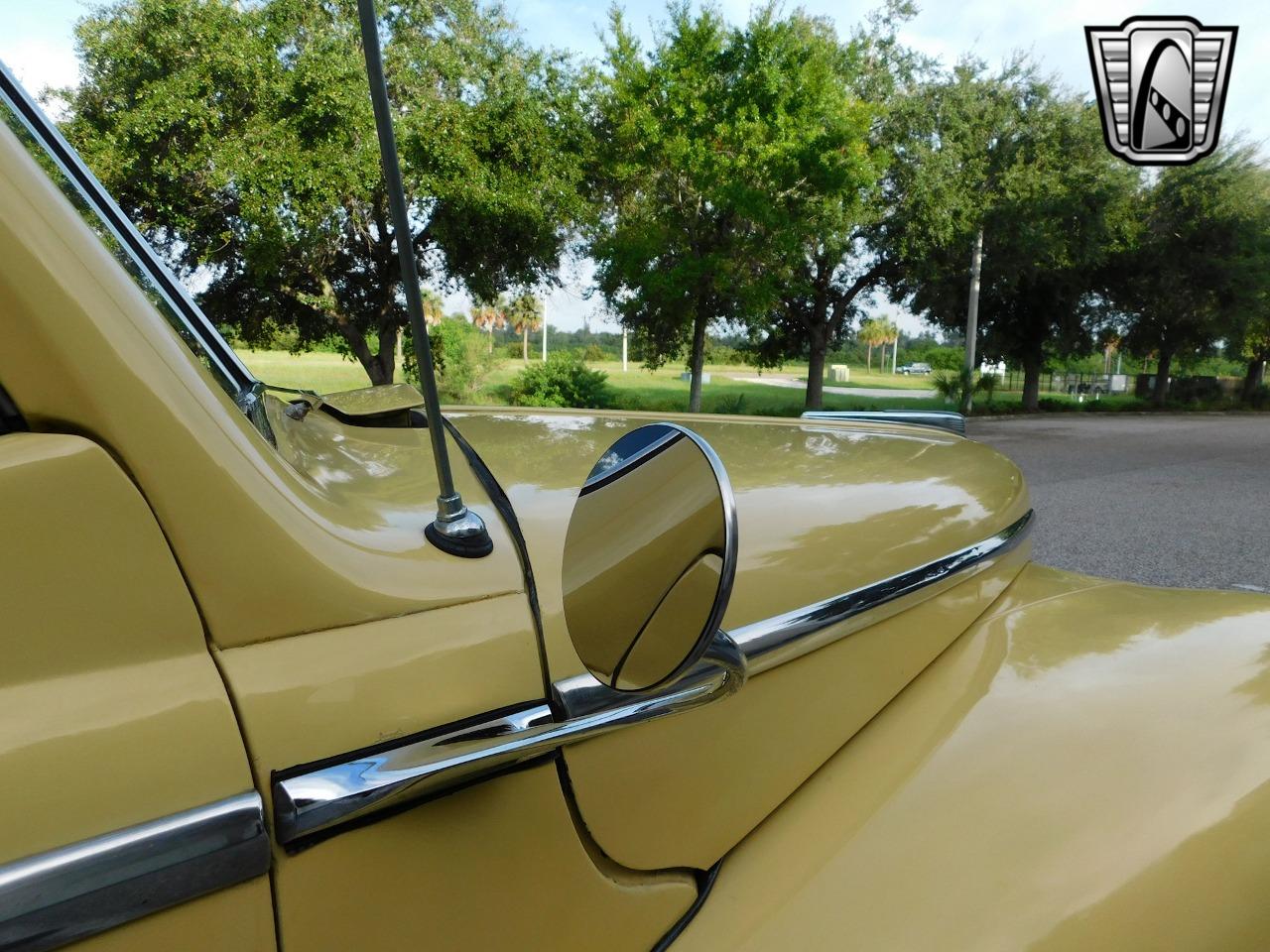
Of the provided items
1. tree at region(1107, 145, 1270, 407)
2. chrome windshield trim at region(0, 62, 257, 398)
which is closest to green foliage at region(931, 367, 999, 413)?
tree at region(1107, 145, 1270, 407)

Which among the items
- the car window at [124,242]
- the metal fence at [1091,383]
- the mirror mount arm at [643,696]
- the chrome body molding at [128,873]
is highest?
the car window at [124,242]

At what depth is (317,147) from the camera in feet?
41.0

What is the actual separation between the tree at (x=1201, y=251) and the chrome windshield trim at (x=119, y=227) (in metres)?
26.3

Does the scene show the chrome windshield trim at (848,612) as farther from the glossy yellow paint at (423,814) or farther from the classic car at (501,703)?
the glossy yellow paint at (423,814)

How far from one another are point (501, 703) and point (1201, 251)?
2954 cm

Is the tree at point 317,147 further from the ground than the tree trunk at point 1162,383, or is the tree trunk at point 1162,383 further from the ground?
the tree at point 317,147

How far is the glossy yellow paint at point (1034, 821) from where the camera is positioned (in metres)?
0.97

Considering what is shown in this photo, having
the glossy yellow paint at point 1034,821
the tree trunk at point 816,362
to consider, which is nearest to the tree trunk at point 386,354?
the tree trunk at point 816,362

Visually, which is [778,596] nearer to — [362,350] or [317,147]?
[317,147]

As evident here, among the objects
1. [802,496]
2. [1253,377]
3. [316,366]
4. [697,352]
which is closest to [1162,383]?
[1253,377]

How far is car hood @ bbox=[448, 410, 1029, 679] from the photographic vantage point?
1.07 m

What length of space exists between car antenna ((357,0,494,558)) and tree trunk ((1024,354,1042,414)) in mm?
26315

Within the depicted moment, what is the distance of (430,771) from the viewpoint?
0.71m

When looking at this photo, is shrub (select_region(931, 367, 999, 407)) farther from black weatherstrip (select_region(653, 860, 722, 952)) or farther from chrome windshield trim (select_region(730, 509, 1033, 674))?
black weatherstrip (select_region(653, 860, 722, 952))
